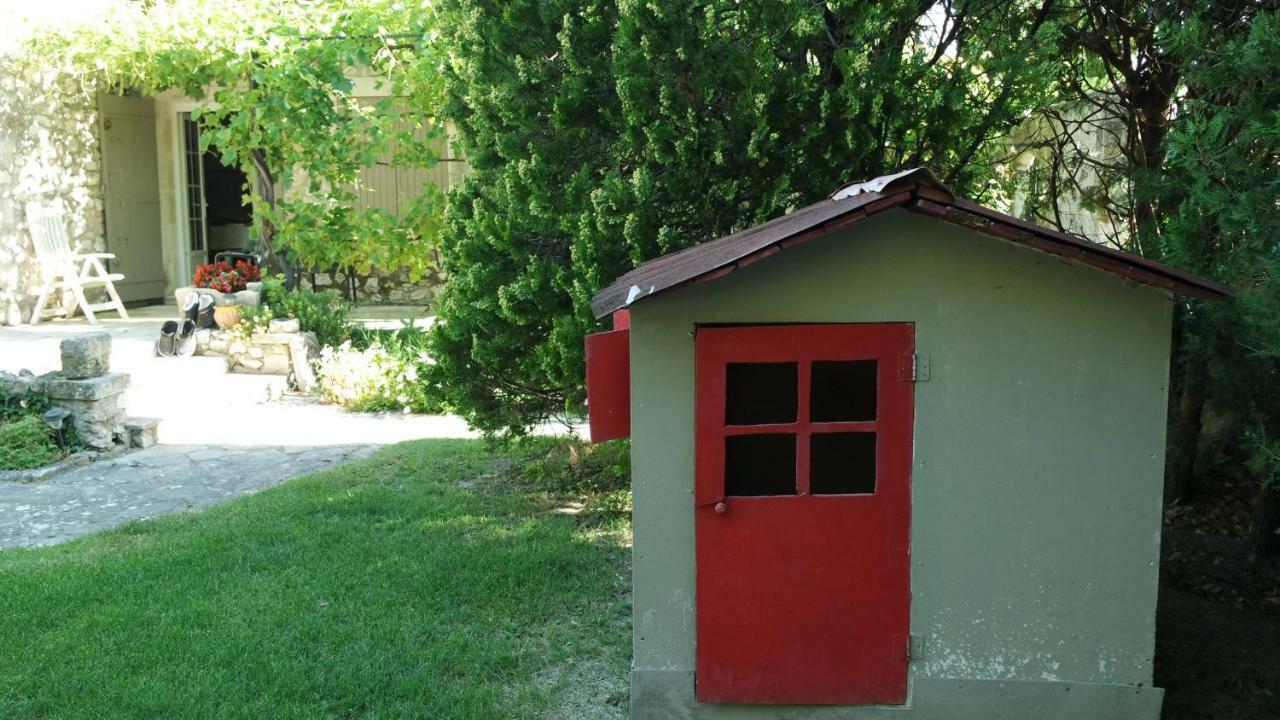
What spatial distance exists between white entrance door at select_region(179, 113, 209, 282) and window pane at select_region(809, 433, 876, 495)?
13.1 metres

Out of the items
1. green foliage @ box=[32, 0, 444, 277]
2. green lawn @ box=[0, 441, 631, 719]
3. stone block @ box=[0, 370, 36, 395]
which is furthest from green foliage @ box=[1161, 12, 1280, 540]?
stone block @ box=[0, 370, 36, 395]

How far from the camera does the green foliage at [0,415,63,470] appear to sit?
833 cm

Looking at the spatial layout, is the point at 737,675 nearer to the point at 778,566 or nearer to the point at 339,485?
the point at 778,566

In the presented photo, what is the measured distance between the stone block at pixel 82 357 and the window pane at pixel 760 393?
6.82 metres

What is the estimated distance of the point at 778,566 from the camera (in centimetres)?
418

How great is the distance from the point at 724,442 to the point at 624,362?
521 millimetres

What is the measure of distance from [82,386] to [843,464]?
698cm

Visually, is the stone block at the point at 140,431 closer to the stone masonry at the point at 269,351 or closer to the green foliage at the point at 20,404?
the green foliage at the point at 20,404

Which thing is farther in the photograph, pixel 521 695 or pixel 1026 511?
pixel 521 695

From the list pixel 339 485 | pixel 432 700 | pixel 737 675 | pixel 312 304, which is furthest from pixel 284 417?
pixel 737 675

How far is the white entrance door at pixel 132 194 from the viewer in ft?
46.6

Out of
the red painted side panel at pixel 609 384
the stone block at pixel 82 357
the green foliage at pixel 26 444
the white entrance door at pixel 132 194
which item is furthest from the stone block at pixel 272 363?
the red painted side panel at pixel 609 384

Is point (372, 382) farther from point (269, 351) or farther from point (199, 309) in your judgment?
point (199, 309)

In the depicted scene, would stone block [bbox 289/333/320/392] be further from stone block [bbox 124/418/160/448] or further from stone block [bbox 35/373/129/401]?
stone block [bbox 35/373/129/401]
